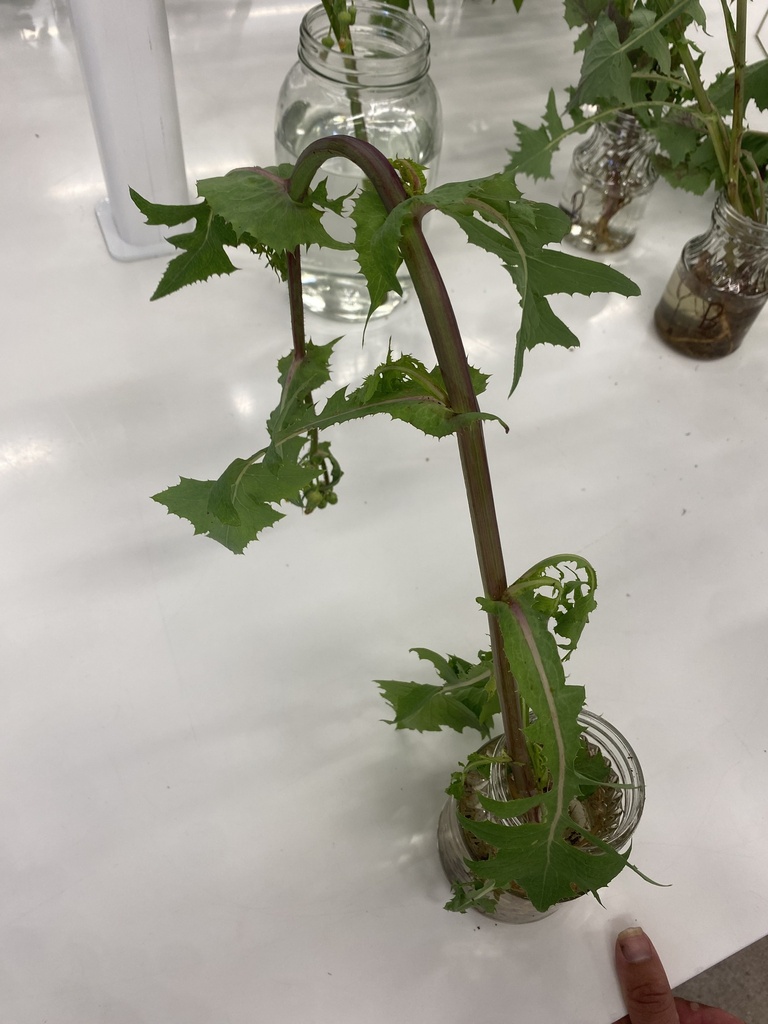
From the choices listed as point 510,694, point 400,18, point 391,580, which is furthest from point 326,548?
point 400,18

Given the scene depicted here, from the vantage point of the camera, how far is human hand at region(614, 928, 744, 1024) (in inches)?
14.2

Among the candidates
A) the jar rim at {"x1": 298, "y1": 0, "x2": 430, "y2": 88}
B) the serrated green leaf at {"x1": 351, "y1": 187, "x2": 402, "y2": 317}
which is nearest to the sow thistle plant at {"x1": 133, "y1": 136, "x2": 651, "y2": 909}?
the serrated green leaf at {"x1": 351, "y1": 187, "x2": 402, "y2": 317}

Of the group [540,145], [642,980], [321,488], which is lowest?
[642,980]

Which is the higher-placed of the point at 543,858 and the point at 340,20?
the point at 340,20

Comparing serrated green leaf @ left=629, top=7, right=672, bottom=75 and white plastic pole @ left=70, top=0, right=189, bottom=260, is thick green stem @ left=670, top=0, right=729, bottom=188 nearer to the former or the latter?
serrated green leaf @ left=629, top=7, right=672, bottom=75

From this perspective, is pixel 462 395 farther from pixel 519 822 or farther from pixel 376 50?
pixel 376 50

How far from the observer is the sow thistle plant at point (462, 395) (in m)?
0.23

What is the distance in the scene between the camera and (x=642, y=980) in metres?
0.36

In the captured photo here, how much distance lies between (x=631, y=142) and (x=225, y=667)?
1.46 ft

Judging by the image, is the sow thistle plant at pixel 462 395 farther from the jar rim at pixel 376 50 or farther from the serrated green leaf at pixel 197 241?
the jar rim at pixel 376 50

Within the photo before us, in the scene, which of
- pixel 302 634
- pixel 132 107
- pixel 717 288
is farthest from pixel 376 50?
pixel 302 634

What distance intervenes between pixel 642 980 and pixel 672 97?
53 centimetres

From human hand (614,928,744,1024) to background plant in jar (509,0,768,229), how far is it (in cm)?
40

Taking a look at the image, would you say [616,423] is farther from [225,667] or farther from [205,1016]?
[205,1016]
